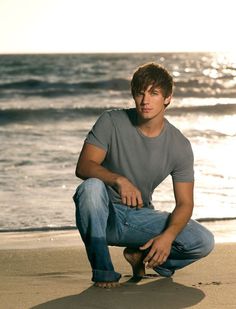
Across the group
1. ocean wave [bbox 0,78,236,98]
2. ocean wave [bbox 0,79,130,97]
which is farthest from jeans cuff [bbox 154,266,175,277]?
→ ocean wave [bbox 0,79,130,97]

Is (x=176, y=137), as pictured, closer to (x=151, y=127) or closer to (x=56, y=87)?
(x=151, y=127)

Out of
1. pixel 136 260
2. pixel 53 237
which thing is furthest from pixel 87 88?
pixel 136 260

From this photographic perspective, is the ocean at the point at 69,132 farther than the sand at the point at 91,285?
Yes

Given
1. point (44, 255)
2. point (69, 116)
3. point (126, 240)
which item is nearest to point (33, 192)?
point (44, 255)

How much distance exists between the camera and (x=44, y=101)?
101 feet

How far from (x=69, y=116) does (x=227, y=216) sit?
16.2m

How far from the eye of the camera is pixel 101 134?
4891mm

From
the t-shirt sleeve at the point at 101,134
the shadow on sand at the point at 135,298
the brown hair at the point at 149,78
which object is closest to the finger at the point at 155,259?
the shadow on sand at the point at 135,298

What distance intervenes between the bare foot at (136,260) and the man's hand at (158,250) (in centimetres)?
31

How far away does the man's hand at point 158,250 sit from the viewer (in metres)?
4.75

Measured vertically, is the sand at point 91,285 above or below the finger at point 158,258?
below

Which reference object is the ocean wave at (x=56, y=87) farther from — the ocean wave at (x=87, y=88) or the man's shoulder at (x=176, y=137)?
the man's shoulder at (x=176, y=137)

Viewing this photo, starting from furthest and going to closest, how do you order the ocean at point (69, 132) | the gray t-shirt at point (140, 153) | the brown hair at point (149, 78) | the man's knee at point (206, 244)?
the ocean at point (69, 132), the man's knee at point (206, 244), the gray t-shirt at point (140, 153), the brown hair at point (149, 78)

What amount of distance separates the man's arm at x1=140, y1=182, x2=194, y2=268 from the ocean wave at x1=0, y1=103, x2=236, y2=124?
18.0 metres
